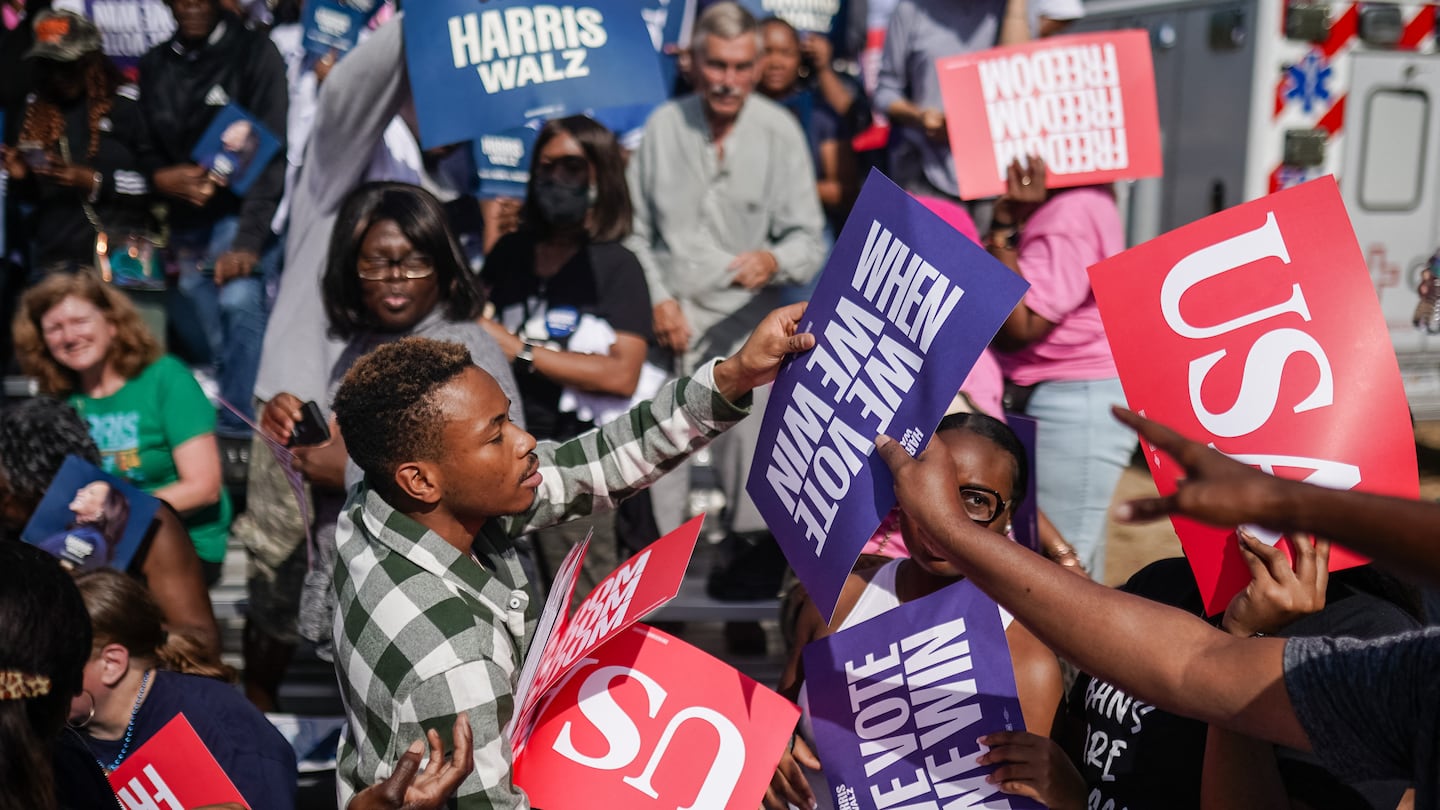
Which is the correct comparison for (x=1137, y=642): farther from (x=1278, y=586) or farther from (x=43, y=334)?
(x=43, y=334)

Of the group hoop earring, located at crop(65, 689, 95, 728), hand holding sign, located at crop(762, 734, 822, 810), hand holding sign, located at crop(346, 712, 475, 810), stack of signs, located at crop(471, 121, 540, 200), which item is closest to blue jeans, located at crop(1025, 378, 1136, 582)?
hand holding sign, located at crop(762, 734, 822, 810)

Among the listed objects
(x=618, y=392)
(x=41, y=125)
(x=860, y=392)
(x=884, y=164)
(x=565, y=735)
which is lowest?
(x=565, y=735)

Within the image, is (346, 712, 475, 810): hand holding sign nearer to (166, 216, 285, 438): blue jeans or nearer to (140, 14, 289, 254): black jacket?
(166, 216, 285, 438): blue jeans

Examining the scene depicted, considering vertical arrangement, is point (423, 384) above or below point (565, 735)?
above

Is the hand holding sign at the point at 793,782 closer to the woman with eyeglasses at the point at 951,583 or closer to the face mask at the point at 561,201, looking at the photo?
the woman with eyeglasses at the point at 951,583

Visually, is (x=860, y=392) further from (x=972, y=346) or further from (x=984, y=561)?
(x=984, y=561)

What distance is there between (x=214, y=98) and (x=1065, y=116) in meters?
3.81

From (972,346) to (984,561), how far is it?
0.33 metres

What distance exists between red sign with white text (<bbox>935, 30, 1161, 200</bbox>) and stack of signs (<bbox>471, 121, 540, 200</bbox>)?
5.98ft

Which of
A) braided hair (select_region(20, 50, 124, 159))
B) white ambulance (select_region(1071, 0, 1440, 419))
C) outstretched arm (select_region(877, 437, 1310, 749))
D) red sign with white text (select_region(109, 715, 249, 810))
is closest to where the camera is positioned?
outstretched arm (select_region(877, 437, 1310, 749))

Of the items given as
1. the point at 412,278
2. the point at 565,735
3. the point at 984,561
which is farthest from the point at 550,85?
the point at 984,561

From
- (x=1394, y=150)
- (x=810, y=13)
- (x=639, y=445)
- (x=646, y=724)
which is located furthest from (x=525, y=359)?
(x=1394, y=150)

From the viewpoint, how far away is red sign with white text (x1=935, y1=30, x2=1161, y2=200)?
3.70 metres

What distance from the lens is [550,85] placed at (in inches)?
146
